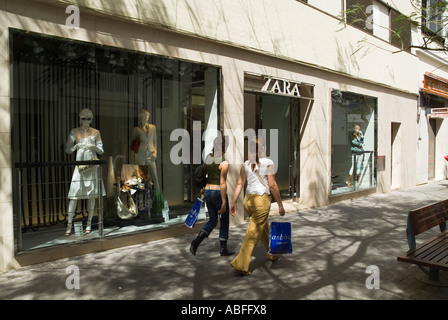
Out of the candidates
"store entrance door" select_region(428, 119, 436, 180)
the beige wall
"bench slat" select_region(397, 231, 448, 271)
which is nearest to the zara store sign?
the beige wall

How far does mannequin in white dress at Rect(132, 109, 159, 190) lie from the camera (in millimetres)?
7449

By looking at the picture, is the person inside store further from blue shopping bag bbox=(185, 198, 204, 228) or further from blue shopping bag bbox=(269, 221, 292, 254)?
blue shopping bag bbox=(269, 221, 292, 254)

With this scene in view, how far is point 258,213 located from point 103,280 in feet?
6.77

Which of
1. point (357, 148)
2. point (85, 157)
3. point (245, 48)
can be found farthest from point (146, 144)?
point (357, 148)

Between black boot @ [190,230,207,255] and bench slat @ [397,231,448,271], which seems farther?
black boot @ [190,230,207,255]

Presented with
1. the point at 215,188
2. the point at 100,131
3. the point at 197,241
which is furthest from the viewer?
the point at 100,131

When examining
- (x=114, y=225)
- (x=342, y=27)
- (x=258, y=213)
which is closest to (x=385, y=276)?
(x=258, y=213)

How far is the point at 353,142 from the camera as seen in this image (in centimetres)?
1260

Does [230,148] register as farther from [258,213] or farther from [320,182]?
[320,182]

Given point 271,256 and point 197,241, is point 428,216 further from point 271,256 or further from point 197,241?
point 197,241

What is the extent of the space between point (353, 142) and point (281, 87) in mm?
4468

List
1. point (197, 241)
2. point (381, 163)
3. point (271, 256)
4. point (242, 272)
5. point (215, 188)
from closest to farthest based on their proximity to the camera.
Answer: point (242, 272) → point (271, 256) → point (215, 188) → point (197, 241) → point (381, 163)

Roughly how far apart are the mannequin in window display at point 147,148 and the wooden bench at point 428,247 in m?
4.42

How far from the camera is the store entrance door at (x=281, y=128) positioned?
32.4 feet
